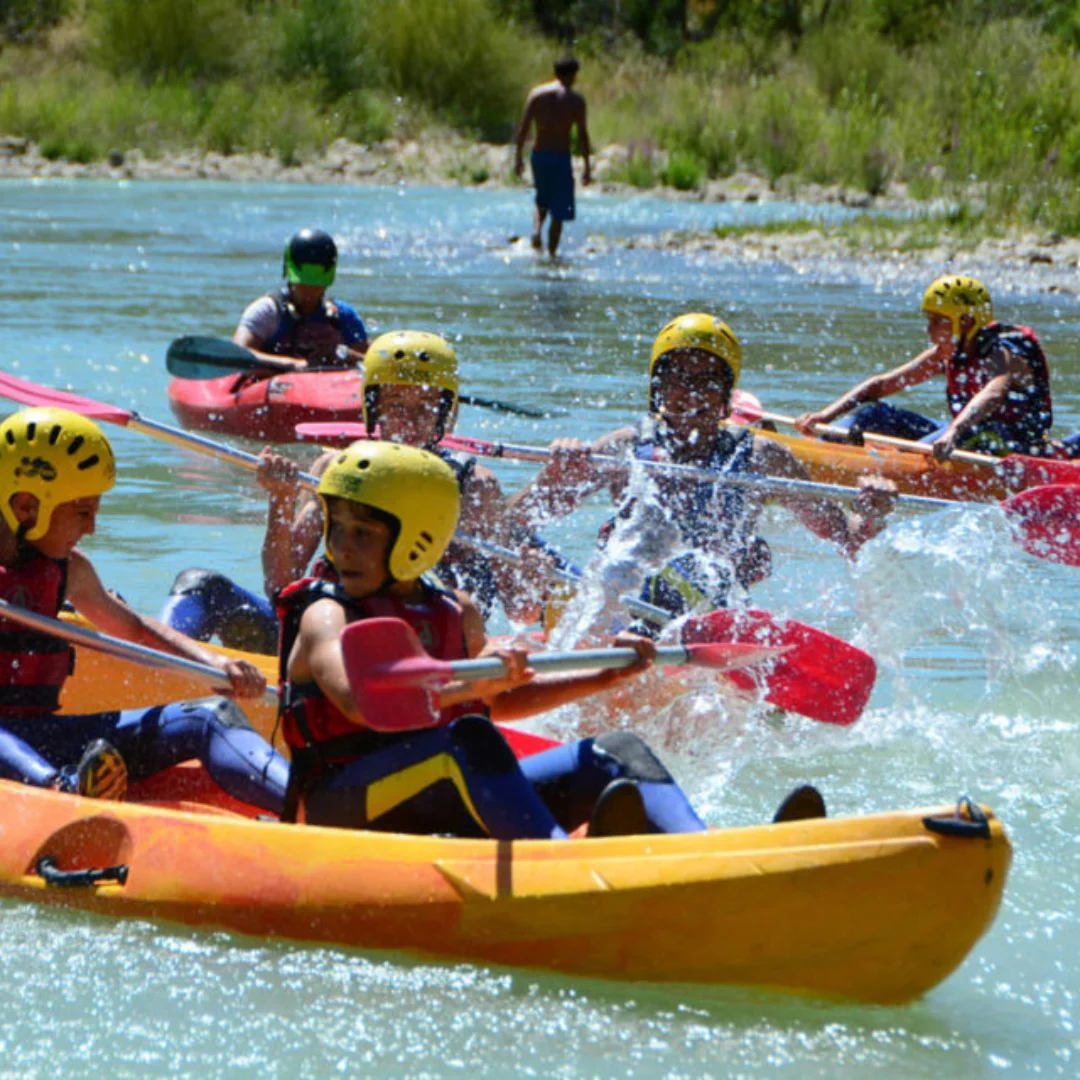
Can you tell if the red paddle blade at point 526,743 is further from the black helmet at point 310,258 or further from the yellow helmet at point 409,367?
the black helmet at point 310,258

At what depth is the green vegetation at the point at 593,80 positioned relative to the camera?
75.5 feet

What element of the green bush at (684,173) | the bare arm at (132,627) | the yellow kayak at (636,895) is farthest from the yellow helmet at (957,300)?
the green bush at (684,173)

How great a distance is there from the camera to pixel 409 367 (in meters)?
5.81

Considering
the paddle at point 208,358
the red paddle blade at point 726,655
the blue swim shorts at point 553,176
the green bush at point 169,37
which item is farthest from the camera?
the green bush at point 169,37

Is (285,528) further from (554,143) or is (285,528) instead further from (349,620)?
(554,143)

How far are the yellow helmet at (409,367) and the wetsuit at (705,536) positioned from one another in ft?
2.86

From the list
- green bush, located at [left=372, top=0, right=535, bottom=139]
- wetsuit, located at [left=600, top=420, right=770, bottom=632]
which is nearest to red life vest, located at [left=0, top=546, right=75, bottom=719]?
wetsuit, located at [left=600, top=420, right=770, bottom=632]

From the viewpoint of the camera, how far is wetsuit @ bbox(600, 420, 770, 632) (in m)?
6.25

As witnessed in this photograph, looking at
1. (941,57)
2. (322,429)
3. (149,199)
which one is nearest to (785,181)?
(941,57)

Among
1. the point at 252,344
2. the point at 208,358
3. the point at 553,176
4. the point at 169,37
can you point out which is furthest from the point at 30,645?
the point at 169,37

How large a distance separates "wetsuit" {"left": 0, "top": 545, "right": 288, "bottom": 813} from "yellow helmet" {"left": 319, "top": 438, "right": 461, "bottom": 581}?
769 millimetres

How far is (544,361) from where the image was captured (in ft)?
43.8

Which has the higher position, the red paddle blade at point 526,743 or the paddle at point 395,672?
the paddle at point 395,672

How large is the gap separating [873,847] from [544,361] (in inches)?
384
